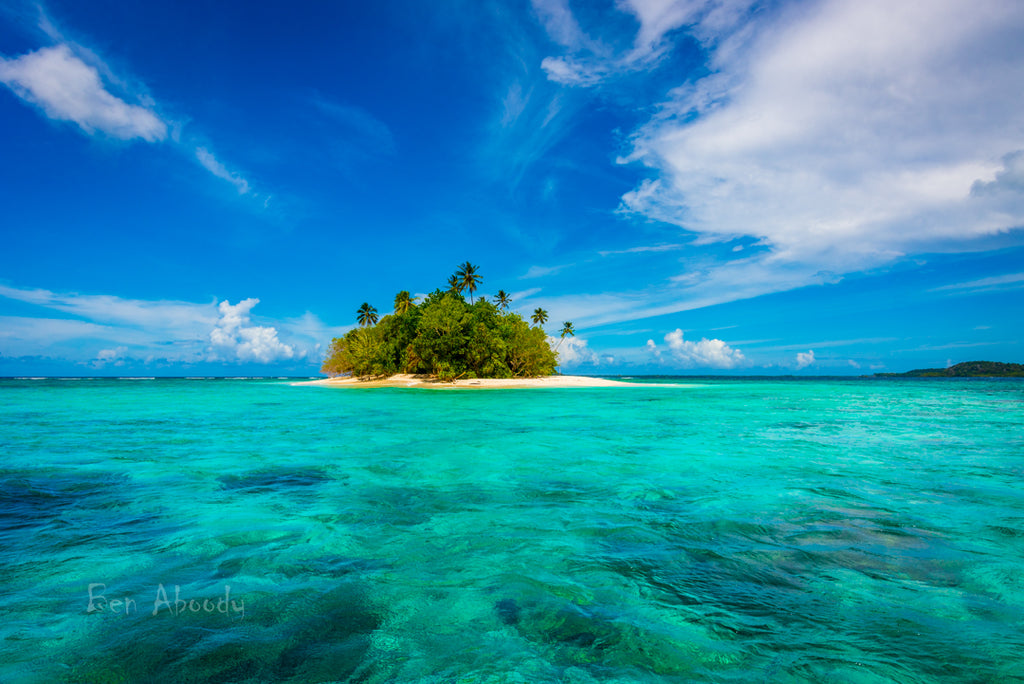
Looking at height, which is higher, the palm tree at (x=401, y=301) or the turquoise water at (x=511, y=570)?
the palm tree at (x=401, y=301)

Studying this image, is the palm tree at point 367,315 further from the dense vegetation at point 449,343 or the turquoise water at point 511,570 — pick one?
the turquoise water at point 511,570

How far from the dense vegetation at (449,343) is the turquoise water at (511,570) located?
147 ft

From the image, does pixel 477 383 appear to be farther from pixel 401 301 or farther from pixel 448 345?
pixel 401 301

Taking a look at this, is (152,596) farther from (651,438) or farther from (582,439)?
(651,438)

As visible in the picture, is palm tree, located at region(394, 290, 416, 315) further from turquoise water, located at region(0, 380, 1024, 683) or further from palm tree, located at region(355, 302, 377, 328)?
turquoise water, located at region(0, 380, 1024, 683)

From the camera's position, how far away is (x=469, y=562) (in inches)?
202

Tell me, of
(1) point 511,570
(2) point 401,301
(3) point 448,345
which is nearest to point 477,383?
(3) point 448,345

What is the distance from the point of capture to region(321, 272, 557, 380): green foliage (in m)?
55.7

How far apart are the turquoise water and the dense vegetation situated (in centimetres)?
4468

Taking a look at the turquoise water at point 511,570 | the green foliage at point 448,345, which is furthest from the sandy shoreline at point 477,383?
the turquoise water at point 511,570

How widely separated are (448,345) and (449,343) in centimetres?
40

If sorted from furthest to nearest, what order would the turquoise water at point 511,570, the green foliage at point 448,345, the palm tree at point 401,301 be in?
the palm tree at point 401,301
the green foliage at point 448,345
the turquoise water at point 511,570

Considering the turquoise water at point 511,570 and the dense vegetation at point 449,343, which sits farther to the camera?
the dense vegetation at point 449,343

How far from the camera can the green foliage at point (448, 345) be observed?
5572 cm
